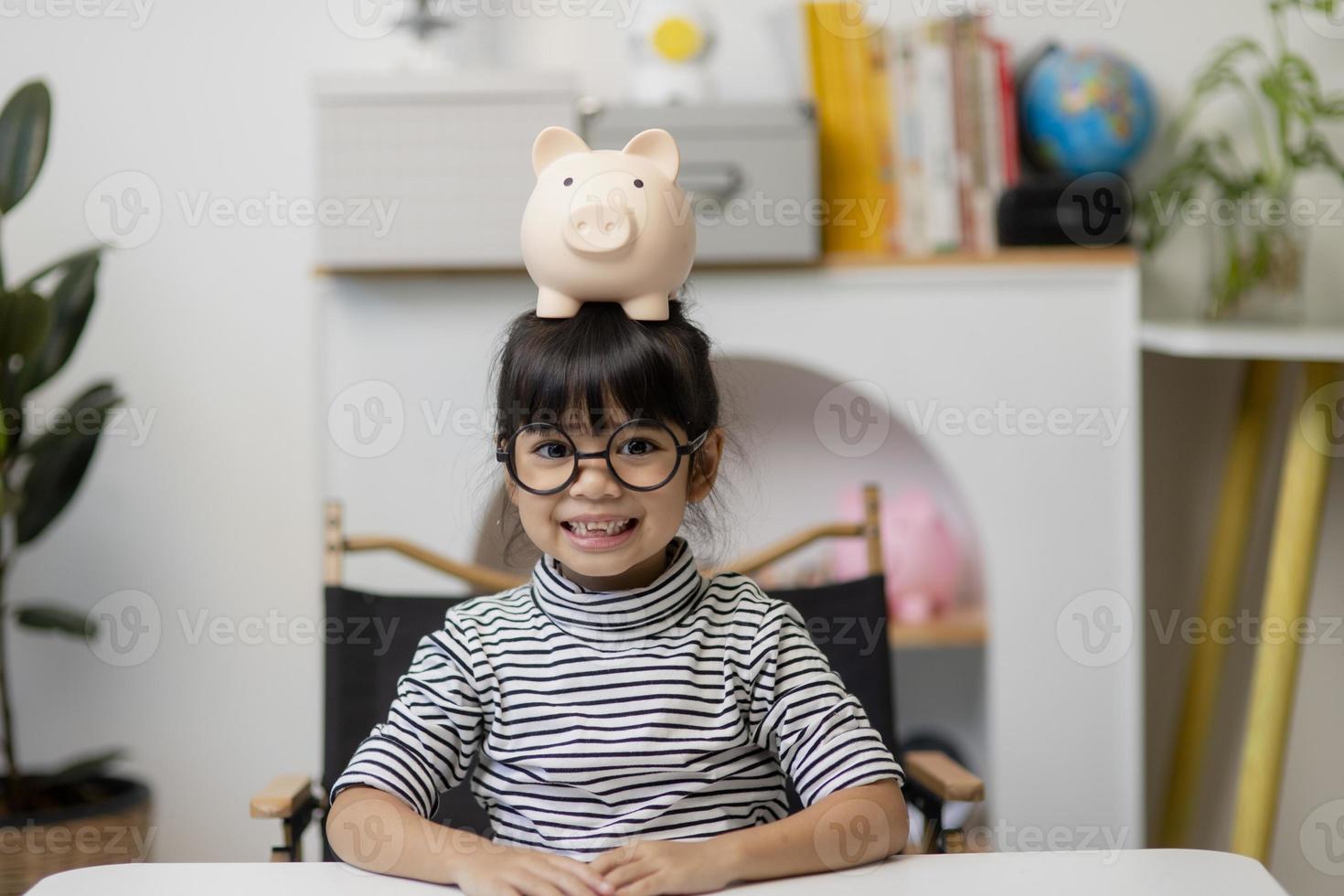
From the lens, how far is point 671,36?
195 centimetres

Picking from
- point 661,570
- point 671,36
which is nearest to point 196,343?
point 671,36

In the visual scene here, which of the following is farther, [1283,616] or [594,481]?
[1283,616]

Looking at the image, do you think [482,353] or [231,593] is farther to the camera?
[231,593]

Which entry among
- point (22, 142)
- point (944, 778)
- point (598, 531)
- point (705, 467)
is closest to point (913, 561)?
point (944, 778)

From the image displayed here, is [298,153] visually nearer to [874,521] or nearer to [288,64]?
[288,64]

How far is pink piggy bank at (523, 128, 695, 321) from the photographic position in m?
0.97

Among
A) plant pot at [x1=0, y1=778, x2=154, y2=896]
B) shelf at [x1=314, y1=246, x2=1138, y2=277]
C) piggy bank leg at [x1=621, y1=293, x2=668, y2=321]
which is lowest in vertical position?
plant pot at [x1=0, y1=778, x2=154, y2=896]

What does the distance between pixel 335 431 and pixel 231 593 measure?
421mm

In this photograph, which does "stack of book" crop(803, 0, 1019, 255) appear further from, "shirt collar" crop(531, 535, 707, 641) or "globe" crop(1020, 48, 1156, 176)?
"shirt collar" crop(531, 535, 707, 641)

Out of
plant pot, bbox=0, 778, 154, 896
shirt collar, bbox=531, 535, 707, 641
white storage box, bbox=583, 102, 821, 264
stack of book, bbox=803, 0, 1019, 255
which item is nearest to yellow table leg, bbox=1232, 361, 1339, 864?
stack of book, bbox=803, 0, 1019, 255

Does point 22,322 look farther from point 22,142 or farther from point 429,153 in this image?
point 429,153

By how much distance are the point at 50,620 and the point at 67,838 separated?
0.32 meters

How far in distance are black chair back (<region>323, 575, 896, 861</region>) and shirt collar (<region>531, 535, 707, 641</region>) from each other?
0.47 m

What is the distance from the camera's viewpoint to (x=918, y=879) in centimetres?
91
